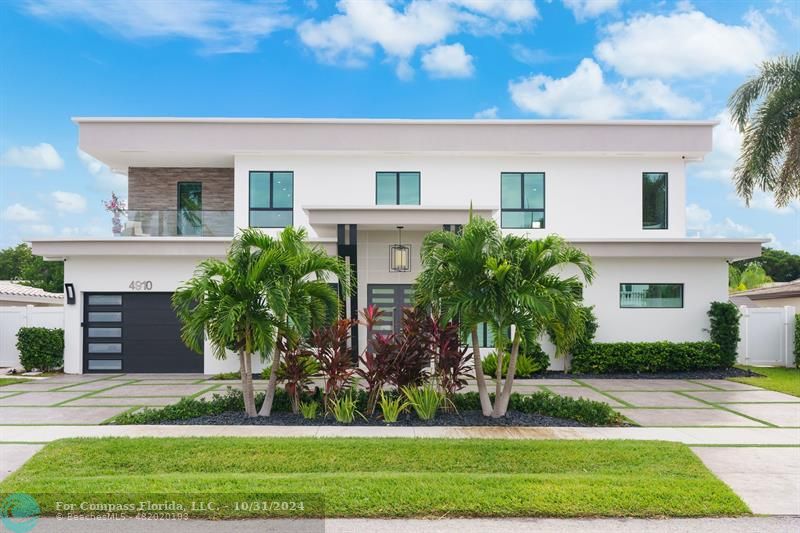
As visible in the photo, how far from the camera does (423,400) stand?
9.70m

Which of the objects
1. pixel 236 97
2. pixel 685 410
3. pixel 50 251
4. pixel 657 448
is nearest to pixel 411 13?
pixel 236 97

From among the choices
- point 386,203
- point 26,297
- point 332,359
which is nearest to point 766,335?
point 386,203

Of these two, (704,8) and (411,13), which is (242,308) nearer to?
(411,13)

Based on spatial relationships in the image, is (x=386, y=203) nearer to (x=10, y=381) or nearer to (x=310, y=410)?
(x=310, y=410)

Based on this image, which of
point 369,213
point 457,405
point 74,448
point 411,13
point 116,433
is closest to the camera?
point 74,448

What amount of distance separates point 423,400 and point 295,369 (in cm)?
225

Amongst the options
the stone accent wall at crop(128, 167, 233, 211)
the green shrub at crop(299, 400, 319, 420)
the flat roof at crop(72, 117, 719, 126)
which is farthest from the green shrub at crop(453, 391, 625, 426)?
the stone accent wall at crop(128, 167, 233, 211)

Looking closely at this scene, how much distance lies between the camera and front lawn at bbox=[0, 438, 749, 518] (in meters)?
5.81

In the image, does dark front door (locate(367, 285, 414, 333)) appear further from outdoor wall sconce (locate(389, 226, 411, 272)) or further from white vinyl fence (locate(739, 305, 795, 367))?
white vinyl fence (locate(739, 305, 795, 367))

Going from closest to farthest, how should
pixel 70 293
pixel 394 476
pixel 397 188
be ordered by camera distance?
1. pixel 394 476
2. pixel 70 293
3. pixel 397 188

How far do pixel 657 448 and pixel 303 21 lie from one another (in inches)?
757

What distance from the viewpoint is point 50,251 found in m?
16.5

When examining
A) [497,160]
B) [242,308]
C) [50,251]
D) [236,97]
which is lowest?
[242,308]

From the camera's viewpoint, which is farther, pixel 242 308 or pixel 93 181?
pixel 93 181
